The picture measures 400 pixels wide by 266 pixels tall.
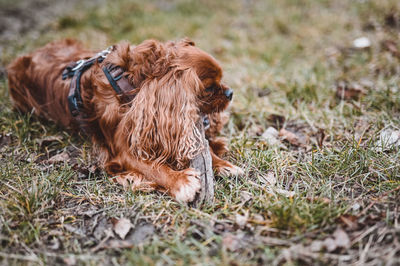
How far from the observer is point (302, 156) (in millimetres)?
2799

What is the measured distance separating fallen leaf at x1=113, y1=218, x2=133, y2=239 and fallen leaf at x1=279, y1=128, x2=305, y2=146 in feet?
5.50

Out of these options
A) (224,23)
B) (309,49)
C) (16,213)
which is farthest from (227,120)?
(224,23)

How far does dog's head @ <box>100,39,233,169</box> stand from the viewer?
245 cm

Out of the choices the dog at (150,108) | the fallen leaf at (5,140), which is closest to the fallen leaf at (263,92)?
the dog at (150,108)

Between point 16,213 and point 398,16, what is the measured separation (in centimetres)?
593

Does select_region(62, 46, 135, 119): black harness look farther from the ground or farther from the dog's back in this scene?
the ground

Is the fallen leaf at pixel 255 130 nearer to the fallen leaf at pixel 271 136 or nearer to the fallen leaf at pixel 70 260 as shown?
the fallen leaf at pixel 271 136

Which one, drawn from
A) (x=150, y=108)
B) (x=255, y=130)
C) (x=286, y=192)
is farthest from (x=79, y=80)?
(x=286, y=192)

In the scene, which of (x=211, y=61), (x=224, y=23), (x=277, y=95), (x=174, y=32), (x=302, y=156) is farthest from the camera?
(x=224, y=23)

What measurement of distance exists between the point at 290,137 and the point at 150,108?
138cm

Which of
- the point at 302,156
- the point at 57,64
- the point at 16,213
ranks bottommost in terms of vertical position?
the point at 302,156

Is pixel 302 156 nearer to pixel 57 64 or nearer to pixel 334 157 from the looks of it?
pixel 334 157

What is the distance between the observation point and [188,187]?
2.21m

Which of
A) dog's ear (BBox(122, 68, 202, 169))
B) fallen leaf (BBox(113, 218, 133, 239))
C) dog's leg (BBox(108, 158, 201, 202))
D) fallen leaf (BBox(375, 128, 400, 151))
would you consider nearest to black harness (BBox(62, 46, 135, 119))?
dog's ear (BBox(122, 68, 202, 169))
